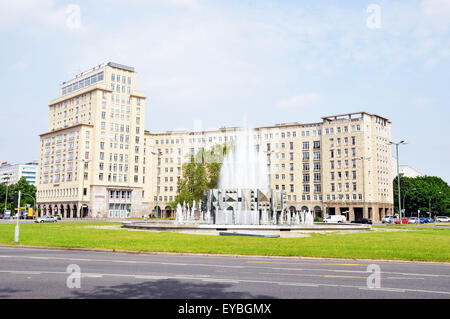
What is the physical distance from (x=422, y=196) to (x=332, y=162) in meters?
29.4

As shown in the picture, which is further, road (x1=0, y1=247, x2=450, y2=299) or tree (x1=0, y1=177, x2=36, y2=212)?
tree (x1=0, y1=177, x2=36, y2=212)

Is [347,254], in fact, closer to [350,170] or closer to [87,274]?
[87,274]

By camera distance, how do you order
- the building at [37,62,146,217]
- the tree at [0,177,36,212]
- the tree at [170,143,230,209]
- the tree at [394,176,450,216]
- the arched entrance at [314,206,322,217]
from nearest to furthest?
the tree at [170,143,230,209]
the building at [37,62,146,217]
the arched entrance at [314,206,322,217]
the tree at [394,176,450,216]
the tree at [0,177,36,212]

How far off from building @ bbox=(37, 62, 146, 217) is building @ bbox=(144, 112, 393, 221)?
945 centimetres

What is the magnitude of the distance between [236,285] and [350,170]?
3846 inches

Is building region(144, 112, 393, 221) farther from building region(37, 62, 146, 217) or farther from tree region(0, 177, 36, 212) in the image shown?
tree region(0, 177, 36, 212)

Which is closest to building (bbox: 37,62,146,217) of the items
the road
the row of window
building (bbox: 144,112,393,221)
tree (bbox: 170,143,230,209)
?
the row of window

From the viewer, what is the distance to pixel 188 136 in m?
129

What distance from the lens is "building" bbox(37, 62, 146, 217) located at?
4166 inches

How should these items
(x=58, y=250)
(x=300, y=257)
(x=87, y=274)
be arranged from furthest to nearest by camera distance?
1. (x=58, y=250)
2. (x=300, y=257)
3. (x=87, y=274)

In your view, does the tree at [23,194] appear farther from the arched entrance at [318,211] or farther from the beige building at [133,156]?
the arched entrance at [318,211]

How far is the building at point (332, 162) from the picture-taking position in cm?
10150

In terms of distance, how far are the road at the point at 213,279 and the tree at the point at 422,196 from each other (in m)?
110

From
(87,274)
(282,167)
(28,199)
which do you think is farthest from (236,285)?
(28,199)
